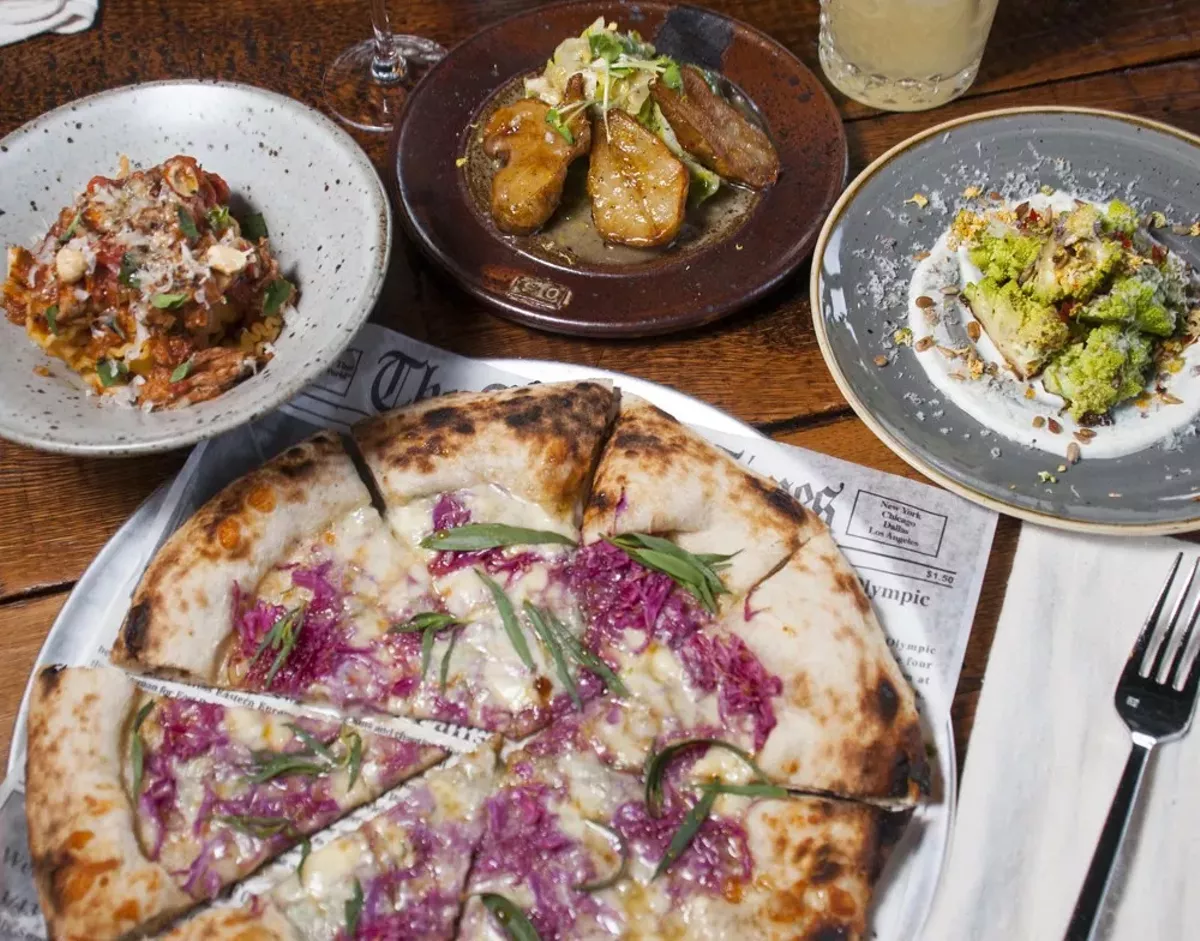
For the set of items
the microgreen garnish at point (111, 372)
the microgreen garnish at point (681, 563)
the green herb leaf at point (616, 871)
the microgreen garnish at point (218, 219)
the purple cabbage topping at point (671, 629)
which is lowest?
the green herb leaf at point (616, 871)

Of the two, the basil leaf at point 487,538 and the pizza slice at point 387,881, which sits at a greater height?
the basil leaf at point 487,538

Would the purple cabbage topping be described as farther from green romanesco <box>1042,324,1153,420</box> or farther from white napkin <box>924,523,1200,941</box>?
green romanesco <box>1042,324,1153,420</box>

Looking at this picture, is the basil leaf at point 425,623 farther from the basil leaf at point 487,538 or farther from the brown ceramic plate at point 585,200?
the brown ceramic plate at point 585,200

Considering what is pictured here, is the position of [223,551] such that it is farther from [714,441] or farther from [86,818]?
[714,441]

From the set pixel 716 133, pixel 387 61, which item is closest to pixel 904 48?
pixel 716 133

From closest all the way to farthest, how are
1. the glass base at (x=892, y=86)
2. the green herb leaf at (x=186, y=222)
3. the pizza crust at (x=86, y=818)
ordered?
the pizza crust at (x=86, y=818) < the green herb leaf at (x=186, y=222) < the glass base at (x=892, y=86)

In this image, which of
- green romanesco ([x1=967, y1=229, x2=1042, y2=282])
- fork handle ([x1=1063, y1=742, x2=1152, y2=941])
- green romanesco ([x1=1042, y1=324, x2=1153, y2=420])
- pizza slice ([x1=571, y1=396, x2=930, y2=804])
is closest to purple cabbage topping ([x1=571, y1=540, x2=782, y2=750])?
pizza slice ([x1=571, y1=396, x2=930, y2=804])

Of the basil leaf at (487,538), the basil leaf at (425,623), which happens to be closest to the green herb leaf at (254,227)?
the basil leaf at (487,538)
